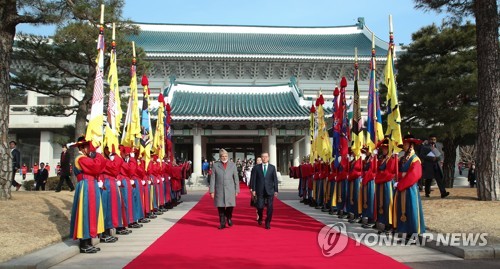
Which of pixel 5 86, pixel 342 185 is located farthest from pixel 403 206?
pixel 5 86

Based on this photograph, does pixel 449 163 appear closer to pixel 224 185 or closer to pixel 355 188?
pixel 355 188

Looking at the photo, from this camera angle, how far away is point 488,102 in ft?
30.6

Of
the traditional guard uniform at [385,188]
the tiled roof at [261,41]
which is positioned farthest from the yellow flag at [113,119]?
the tiled roof at [261,41]

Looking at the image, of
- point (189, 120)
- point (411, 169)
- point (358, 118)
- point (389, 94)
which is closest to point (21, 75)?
point (189, 120)

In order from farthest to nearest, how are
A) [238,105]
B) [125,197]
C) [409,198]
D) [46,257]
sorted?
[238,105]
[125,197]
[409,198]
[46,257]

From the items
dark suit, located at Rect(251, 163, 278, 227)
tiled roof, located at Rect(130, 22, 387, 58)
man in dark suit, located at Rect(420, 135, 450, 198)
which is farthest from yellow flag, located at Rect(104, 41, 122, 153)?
tiled roof, located at Rect(130, 22, 387, 58)

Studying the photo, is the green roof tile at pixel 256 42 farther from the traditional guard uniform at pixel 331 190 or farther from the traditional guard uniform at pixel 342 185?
the traditional guard uniform at pixel 342 185

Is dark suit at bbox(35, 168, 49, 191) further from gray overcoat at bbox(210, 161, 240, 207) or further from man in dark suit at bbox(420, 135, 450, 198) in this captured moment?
man in dark suit at bbox(420, 135, 450, 198)

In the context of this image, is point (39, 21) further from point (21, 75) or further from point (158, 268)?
point (158, 268)

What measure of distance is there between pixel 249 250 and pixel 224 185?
2488 mm

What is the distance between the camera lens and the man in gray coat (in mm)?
8133

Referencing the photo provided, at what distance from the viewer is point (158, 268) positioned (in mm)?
4852

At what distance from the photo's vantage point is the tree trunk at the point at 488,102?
909cm

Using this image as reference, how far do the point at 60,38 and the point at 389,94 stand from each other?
33.7 ft
